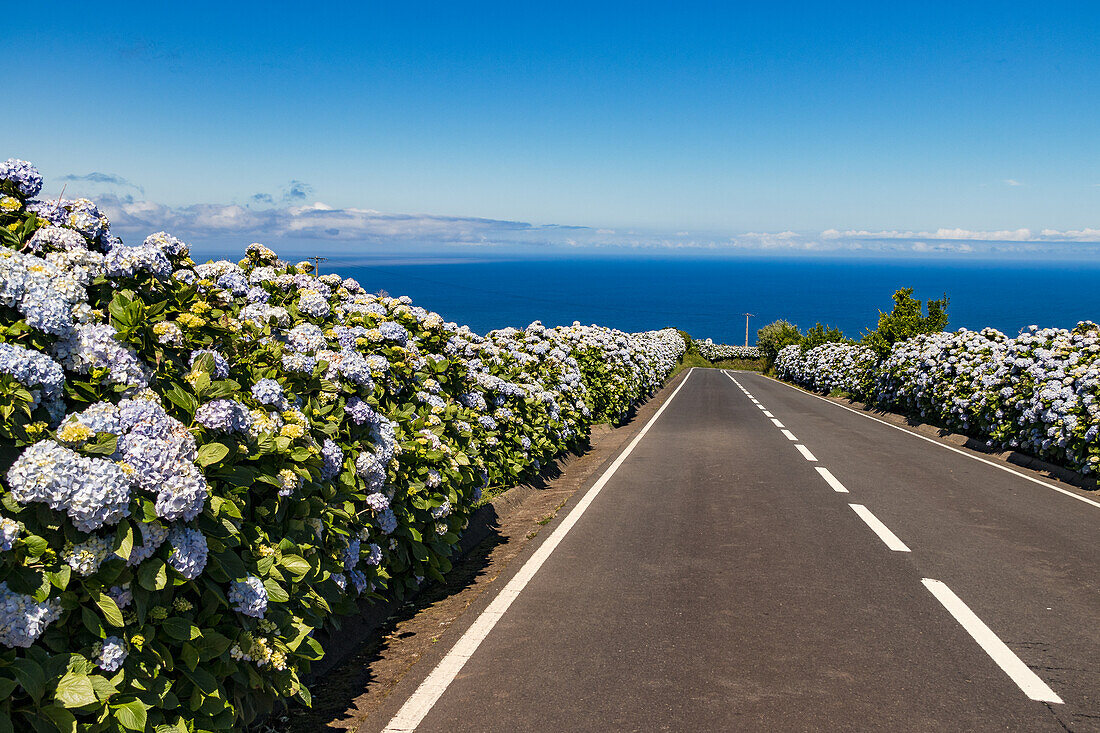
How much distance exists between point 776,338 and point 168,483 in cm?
7823

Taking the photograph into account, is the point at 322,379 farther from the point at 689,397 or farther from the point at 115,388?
the point at 689,397

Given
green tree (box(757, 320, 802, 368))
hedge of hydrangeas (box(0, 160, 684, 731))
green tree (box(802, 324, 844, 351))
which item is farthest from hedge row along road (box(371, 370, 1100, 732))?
green tree (box(757, 320, 802, 368))

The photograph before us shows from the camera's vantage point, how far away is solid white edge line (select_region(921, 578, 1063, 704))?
14.0 feet

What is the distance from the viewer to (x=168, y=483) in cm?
288

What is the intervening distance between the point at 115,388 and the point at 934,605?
5.79 metres

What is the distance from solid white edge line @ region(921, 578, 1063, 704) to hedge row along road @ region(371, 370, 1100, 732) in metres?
0.02

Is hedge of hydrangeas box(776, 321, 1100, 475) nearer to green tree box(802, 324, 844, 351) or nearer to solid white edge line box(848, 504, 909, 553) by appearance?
solid white edge line box(848, 504, 909, 553)

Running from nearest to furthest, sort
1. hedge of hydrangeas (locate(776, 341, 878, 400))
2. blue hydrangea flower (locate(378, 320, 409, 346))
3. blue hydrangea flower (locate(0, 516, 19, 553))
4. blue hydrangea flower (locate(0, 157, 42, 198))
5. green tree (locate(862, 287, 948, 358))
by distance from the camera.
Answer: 1. blue hydrangea flower (locate(0, 516, 19, 553))
2. blue hydrangea flower (locate(0, 157, 42, 198))
3. blue hydrangea flower (locate(378, 320, 409, 346))
4. green tree (locate(862, 287, 948, 358))
5. hedge of hydrangeas (locate(776, 341, 878, 400))

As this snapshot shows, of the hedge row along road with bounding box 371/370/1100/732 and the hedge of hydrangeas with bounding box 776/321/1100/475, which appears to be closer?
the hedge row along road with bounding box 371/370/1100/732

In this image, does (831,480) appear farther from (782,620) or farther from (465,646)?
(465,646)

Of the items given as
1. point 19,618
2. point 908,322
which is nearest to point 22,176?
point 19,618

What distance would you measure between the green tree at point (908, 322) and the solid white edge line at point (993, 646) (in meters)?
27.0

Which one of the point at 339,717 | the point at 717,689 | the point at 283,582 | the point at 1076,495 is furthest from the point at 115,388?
the point at 1076,495

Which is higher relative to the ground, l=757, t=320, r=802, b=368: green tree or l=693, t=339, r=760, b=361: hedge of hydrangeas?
l=757, t=320, r=802, b=368: green tree
